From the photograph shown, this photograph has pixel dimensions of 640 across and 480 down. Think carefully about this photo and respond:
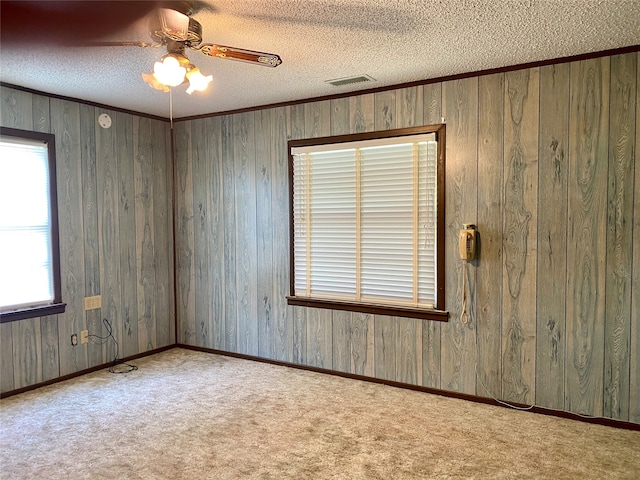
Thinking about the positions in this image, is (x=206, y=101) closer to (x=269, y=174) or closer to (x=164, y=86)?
(x=269, y=174)

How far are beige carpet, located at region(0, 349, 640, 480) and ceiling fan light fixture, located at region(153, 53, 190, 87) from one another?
2.14m

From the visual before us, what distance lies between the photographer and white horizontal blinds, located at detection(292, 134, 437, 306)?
3740 millimetres

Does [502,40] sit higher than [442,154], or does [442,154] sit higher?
[502,40]

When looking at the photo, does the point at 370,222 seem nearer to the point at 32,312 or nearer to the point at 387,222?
the point at 387,222

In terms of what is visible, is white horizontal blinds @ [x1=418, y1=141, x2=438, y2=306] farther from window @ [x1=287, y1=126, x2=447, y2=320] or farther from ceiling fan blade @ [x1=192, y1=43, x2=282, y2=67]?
ceiling fan blade @ [x1=192, y1=43, x2=282, y2=67]

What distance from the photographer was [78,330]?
166 inches

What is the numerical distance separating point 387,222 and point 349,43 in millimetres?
1551

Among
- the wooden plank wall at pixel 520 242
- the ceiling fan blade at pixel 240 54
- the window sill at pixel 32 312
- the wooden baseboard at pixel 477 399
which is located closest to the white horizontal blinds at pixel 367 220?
the wooden plank wall at pixel 520 242

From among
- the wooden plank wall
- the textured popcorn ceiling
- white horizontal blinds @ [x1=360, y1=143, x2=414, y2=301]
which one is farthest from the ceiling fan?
the wooden plank wall

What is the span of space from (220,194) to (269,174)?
67 cm

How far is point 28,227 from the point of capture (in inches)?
151

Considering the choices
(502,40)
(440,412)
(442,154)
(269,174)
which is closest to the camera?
(502,40)

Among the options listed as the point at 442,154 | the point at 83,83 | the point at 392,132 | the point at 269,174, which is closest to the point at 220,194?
the point at 269,174

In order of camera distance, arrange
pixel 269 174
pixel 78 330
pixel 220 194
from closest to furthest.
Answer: pixel 78 330 < pixel 269 174 < pixel 220 194
